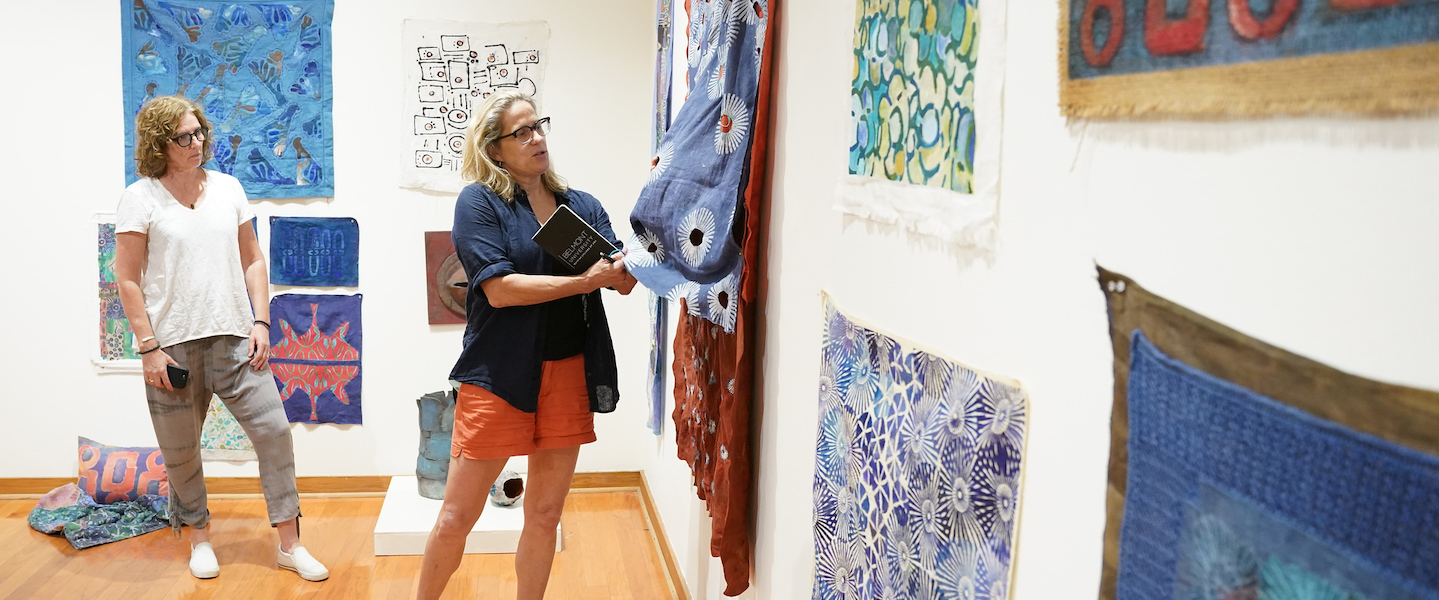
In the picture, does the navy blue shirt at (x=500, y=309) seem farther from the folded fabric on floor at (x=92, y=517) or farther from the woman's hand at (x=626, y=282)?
the folded fabric on floor at (x=92, y=517)

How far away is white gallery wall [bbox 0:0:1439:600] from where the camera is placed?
1.82ft

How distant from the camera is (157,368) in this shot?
285 cm

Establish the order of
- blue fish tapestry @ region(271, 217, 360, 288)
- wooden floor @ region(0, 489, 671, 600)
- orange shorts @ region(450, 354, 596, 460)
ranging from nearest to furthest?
orange shorts @ region(450, 354, 596, 460) < wooden floor @ region(0, 489, 671, 600) < blue fish tapestry @ region(271, 217, 360, 288)

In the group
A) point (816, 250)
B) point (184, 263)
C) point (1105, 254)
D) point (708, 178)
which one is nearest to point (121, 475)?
point (184, 263)

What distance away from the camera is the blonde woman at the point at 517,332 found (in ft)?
7.06

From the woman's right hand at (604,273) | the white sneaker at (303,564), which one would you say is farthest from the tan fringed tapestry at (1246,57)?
the white sneaker at (303,564)

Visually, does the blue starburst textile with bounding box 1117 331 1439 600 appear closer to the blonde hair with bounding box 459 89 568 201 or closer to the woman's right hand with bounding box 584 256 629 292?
the woman's right hand with bounding box 584 256 629 292

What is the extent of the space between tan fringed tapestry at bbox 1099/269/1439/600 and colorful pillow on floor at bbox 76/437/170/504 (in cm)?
363

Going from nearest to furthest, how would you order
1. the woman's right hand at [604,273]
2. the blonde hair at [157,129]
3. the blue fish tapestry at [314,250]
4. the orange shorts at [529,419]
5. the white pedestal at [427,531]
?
1. the woman's right hand at [604,273]
2. the orange shorts at [529,419]
3. the blonde hair at [157,129]
4. the white pedestal at [427,531]
5. the blue fish tapestry at [314,250]

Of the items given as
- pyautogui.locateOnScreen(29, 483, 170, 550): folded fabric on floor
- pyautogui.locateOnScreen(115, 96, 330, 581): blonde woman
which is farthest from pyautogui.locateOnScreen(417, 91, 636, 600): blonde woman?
pyautogui.locateOnScreen(29, 483, 170, 550): folded fabric on floor

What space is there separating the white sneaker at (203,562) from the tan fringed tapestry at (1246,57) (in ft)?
10.1

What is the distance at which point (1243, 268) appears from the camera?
614 mm

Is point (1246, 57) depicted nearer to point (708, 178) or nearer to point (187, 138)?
point (708, 178)

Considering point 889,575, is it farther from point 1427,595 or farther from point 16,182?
point 16,182
